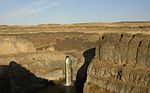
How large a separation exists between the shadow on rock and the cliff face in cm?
1447

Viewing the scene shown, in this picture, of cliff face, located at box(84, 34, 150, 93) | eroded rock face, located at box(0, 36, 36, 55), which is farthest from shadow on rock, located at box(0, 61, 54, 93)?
cliff face, located at box(84, 34, 150, 93)

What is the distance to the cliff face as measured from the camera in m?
42.0

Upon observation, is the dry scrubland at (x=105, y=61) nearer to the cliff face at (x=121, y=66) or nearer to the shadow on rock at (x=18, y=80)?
the cliff face at (x=121, y=66)

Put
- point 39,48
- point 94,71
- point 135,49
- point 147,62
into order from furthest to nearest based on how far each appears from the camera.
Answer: point 39,48, point 94,71, point 135,49, point 147,62

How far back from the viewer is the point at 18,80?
202 feet

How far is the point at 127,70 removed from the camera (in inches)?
1742

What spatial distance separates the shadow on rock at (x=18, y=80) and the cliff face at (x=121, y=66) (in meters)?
14.5

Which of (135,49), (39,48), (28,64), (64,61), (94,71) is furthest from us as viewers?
(39,48)

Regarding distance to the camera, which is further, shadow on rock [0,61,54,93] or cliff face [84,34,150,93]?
shadow on rock [0,61,54,93]

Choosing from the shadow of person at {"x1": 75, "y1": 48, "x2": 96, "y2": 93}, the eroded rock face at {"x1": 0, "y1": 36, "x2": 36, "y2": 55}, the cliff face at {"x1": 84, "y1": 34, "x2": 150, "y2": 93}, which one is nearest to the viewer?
the cliff face at {"x1": 84, "y1": 34, "x2": 150, "y2": 93}

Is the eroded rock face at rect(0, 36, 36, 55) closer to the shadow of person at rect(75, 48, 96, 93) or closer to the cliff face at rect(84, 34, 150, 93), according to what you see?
the shadow of person at rect(75, 48, 96, 93)

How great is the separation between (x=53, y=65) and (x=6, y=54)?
990 cm

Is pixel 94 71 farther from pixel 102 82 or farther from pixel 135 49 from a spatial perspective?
pixel 135 49

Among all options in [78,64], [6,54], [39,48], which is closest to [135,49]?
[78,64]
